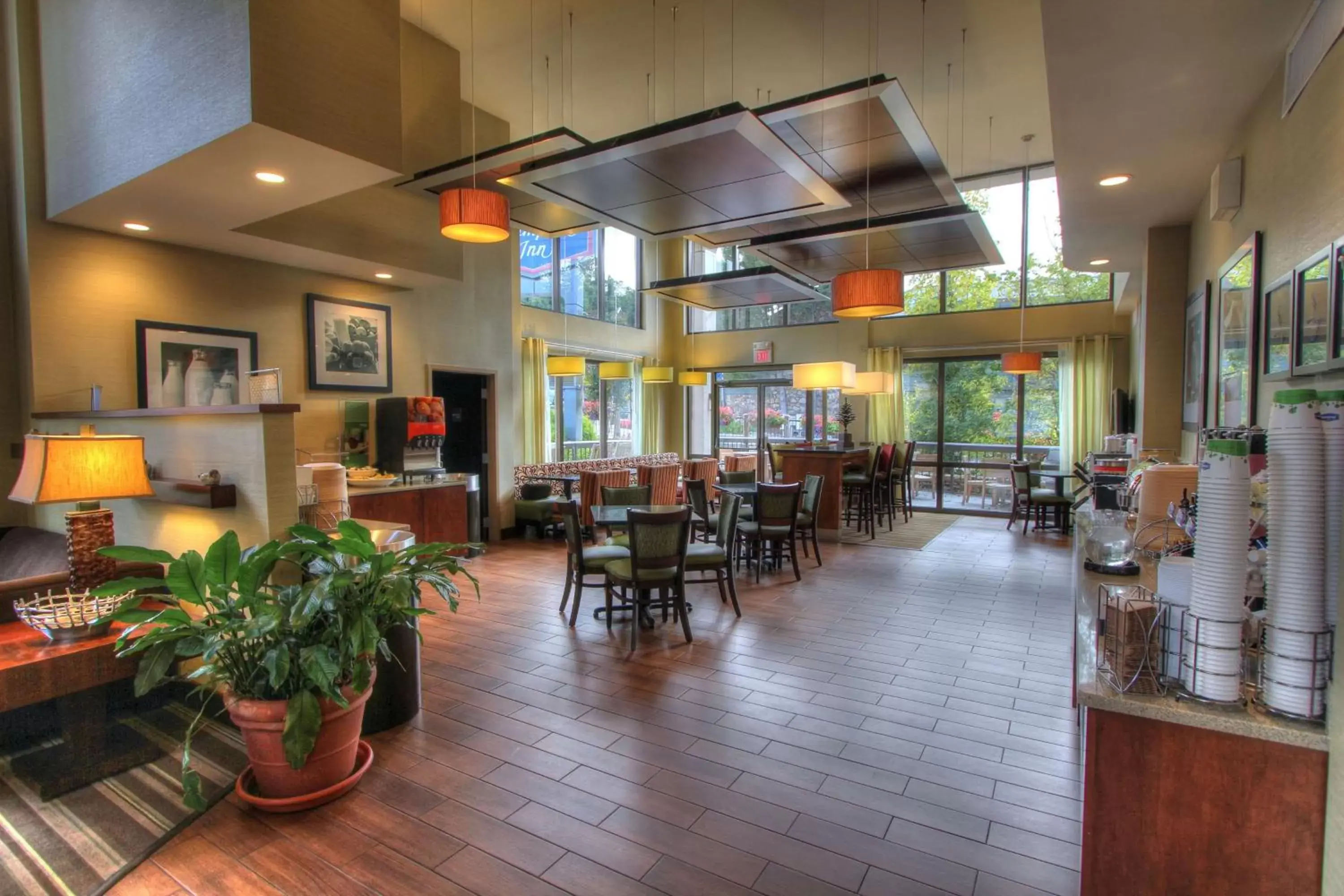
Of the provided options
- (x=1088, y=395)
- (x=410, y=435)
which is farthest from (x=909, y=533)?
(x=410, y=435)

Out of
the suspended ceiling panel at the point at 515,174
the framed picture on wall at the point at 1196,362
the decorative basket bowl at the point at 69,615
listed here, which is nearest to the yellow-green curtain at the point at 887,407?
the framed picture on wall at the point at 1196,362

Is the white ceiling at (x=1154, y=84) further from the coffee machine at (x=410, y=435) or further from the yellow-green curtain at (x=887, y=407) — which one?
the yellow-green curtain at (x=887, y=407)

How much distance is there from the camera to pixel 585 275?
1083cm

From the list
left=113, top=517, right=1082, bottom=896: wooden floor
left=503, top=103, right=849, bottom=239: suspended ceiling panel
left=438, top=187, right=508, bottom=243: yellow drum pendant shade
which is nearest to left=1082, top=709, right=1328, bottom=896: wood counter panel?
left=113, top=517, right=1082, bottom=896: wooden floor

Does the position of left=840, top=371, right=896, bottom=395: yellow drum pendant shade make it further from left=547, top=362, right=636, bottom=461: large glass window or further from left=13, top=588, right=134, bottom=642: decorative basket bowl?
left=13, top=588, right=134, bottom=642: decorative basket bowl

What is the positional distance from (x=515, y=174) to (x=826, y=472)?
4933 millimetres

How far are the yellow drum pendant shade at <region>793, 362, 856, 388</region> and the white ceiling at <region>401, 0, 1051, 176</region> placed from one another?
2944 millimetres

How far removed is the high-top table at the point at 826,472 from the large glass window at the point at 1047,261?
396cm

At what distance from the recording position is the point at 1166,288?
524 centimetres

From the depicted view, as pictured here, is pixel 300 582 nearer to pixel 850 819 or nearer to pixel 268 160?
pixel 268 160

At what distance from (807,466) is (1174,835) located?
692cm

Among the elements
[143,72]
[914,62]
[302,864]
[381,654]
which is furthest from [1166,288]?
[143,72]

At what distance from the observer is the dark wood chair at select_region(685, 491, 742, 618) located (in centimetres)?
490

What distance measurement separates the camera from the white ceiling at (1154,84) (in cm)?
231
